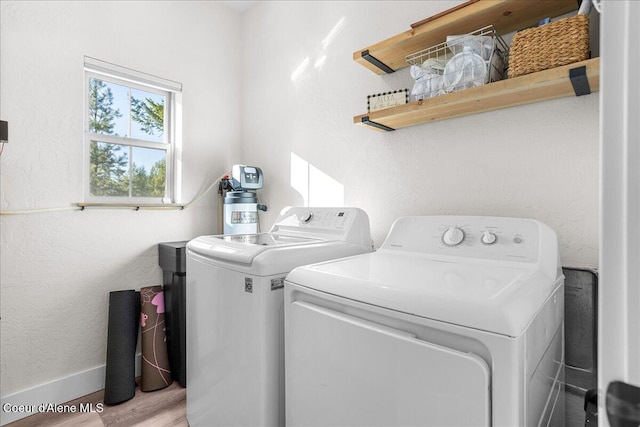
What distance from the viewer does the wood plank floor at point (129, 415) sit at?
1758 mm

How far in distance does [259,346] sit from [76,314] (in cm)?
155

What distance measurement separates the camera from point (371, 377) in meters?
0.84

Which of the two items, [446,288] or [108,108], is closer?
[446,288]

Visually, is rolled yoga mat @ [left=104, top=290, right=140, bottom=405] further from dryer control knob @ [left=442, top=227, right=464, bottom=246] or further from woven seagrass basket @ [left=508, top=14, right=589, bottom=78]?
woven seagrass basket @ [left=508, top=14, right=589, bottom=78]

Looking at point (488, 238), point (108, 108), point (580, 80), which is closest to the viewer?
point (580, 80)

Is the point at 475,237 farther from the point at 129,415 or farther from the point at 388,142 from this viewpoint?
the point at 129,415

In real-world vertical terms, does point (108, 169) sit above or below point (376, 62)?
below

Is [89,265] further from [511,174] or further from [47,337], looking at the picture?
[511,174]

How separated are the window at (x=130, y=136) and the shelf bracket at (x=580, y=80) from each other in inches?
93.6

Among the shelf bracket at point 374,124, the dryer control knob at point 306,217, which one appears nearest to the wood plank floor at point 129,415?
the dryer control knob at point 306,217

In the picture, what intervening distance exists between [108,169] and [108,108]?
1.38ft

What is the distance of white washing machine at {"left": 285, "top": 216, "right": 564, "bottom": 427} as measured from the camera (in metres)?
0.68

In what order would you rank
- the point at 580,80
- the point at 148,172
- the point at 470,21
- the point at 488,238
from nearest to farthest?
the point at 580,80 < the point at 488,238 < the point at 470,21 < the point at 148,172

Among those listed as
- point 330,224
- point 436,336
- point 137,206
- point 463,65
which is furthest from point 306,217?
point 137,206
